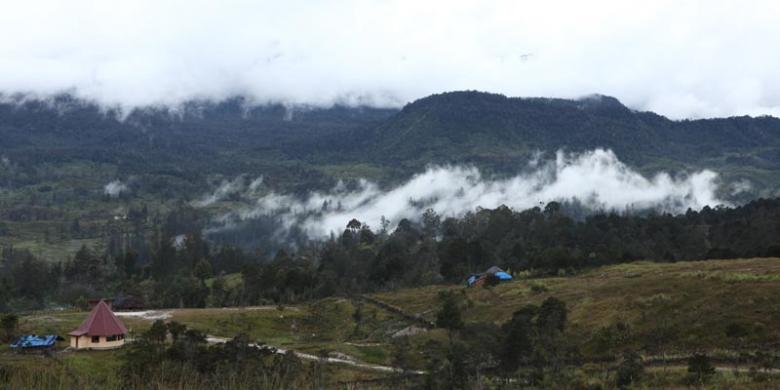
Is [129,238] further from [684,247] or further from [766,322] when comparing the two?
[766,322]

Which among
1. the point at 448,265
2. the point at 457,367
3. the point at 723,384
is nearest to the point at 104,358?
the point at 457,367

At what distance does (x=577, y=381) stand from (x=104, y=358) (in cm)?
3249

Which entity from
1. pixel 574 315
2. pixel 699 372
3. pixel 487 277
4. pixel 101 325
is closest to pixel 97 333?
pixel 101 325

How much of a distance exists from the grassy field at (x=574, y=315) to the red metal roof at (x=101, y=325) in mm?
2657

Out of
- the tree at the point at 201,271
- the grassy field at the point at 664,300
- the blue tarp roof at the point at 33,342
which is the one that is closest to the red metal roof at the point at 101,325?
the blue tarp roof at the point at 33,342

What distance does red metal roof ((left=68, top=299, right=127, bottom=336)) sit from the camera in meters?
51.7

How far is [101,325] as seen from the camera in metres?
52.0

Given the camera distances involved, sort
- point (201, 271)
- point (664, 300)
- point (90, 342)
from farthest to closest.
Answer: point (201, 271) → point (664, 300) → point (90, 342)

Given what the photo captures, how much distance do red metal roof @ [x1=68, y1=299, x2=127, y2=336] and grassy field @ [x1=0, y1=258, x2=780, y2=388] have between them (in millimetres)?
2657

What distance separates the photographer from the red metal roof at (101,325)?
5169 centimetres

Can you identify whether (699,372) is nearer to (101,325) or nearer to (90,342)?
(101,325)

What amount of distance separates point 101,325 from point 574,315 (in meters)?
37.3

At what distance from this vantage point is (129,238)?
625 feet

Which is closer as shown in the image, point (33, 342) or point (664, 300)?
point (33, 342)
